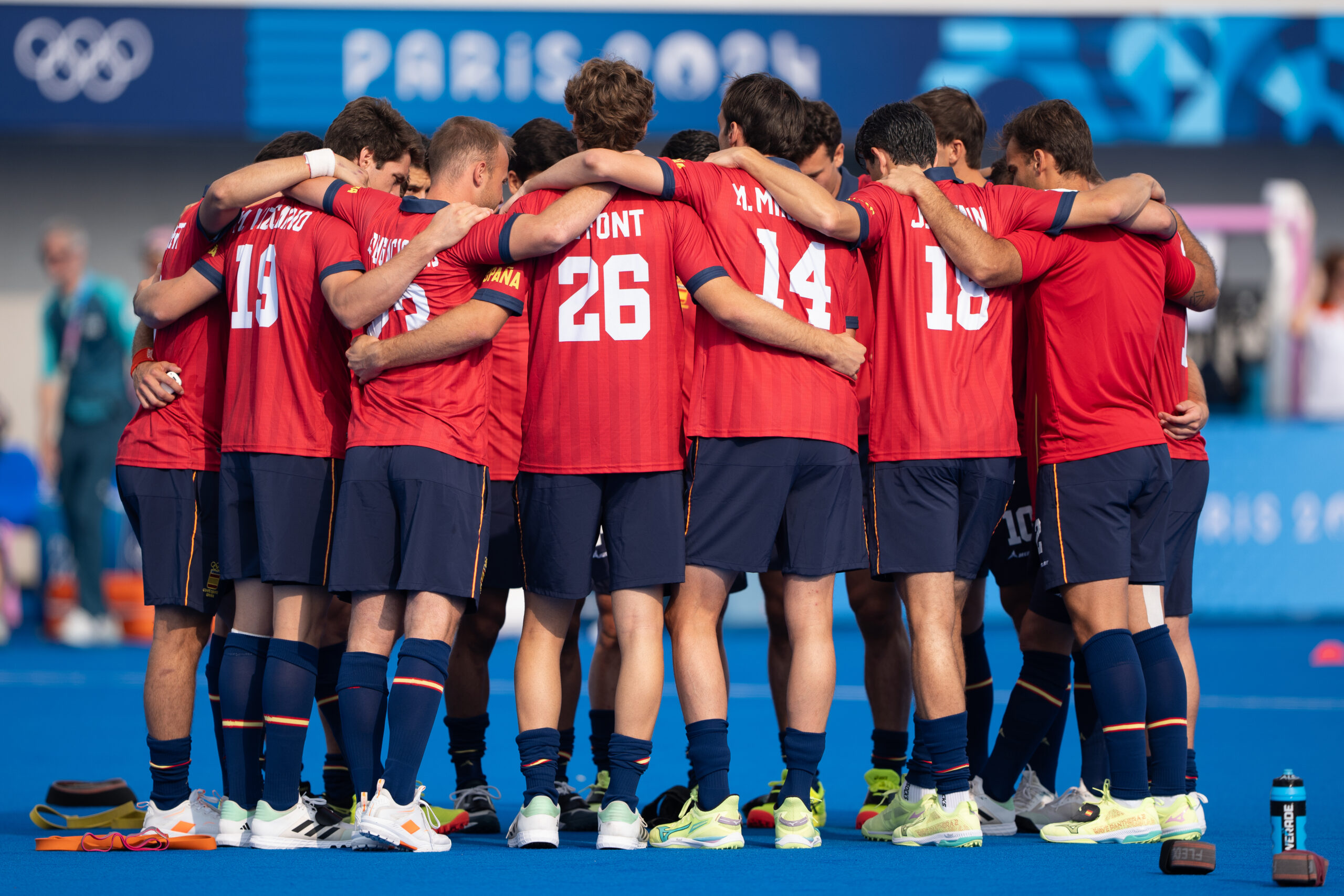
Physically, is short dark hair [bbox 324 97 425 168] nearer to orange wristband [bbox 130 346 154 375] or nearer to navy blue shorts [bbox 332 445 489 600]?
orange wristband [bbox 130 346 154 375]

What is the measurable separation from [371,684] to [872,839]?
179 centimetres

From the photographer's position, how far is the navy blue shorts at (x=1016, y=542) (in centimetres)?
565

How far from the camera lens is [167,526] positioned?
5.23 m

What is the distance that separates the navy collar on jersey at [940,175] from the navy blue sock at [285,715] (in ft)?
8.79

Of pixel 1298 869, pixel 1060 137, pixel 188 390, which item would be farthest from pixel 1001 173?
pixel 188 390

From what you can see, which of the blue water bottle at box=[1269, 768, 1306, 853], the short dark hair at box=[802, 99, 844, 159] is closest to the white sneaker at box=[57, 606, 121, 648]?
the short dark hair at box=[802, 99, 844, 159]

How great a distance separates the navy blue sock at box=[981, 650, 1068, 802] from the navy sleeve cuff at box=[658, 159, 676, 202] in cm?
208

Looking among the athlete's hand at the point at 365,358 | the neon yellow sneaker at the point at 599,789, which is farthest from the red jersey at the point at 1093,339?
the athlete's hand at the point at 365,358

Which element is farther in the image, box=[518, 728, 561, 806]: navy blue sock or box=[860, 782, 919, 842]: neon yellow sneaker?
box=[860, 782, 919, 842]: neon yellow sneaker

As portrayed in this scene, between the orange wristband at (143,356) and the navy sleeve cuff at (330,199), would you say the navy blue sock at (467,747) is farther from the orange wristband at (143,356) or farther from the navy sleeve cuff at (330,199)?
the navy sleeve cuff at (330,199)

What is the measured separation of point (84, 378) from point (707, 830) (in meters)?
8.30

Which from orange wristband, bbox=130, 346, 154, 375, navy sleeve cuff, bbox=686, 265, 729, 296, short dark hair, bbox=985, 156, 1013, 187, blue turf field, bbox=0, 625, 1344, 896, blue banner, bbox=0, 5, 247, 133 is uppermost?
blue banner, bbox=0, 5, 247, 133

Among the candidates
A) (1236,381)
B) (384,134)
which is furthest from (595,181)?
(1236,381)

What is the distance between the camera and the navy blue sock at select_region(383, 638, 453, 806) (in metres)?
4.71
